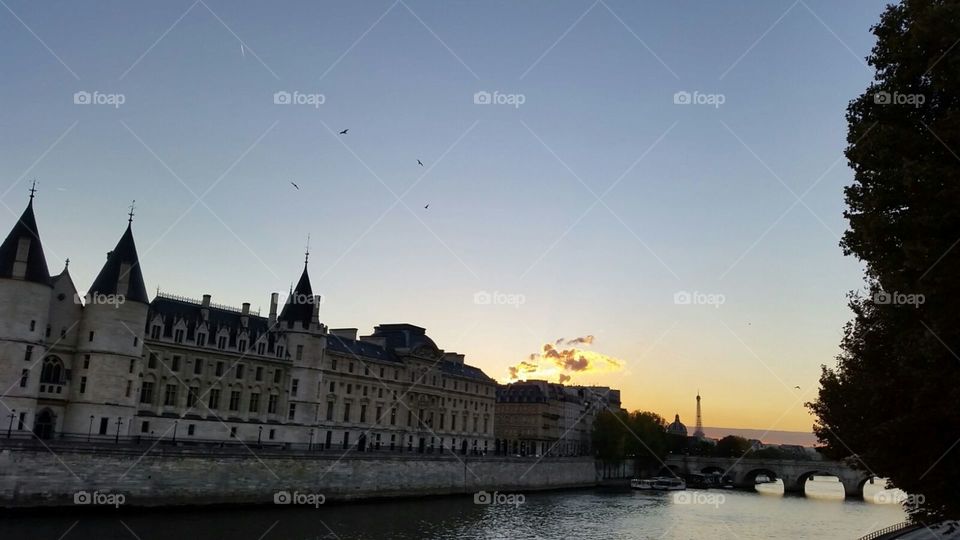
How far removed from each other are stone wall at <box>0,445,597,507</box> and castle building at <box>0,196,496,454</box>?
4655 millimetres

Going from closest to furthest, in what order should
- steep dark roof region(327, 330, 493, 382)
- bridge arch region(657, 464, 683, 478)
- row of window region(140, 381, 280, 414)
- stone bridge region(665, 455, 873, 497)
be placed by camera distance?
1. row of window region(140, 381, 280, 414)
2. steep dark roof region(327, 330, 493, 382)
3. stone bridge region(665, 455, 873, 497)
4. bridge arch region(657, 464, 683, 478)

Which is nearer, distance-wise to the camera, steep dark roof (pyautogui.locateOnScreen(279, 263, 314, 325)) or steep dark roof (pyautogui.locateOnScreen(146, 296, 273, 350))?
steep dark roof (pyautogui.locateOnScreen(146, 296, 273, 350))

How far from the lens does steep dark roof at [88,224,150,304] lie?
172 ft

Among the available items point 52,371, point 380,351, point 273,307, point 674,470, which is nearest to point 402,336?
point 380,351

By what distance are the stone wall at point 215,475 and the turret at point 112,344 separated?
6.57m

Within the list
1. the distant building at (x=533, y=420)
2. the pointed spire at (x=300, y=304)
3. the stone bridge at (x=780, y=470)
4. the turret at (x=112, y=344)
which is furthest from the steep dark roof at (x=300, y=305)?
the stone bridge at (x=780, y=470)

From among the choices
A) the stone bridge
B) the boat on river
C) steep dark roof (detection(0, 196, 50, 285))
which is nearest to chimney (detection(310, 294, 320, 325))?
steep dark roof (detection(0, 196, 50, 285))

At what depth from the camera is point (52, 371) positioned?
5062 centimetres

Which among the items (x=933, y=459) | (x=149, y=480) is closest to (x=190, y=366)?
(x=149, y=480)

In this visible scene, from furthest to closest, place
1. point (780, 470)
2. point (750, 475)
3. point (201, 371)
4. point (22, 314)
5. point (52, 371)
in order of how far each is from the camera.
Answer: point (750, 475)
point (780, 470)
point (201, 371)
point (52, 371)
point (22, 314)

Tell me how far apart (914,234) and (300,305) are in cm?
6004

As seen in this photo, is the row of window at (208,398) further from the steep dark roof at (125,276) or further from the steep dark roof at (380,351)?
the steep dark roof at (380,351)

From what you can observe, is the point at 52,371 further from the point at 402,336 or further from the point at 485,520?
the point at 402,336

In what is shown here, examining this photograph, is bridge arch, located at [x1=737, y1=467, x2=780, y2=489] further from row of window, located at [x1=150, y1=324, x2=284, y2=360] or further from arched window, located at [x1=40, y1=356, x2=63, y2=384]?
arched window, located at [x1=40, y1=356, x2=63, y2=384]
